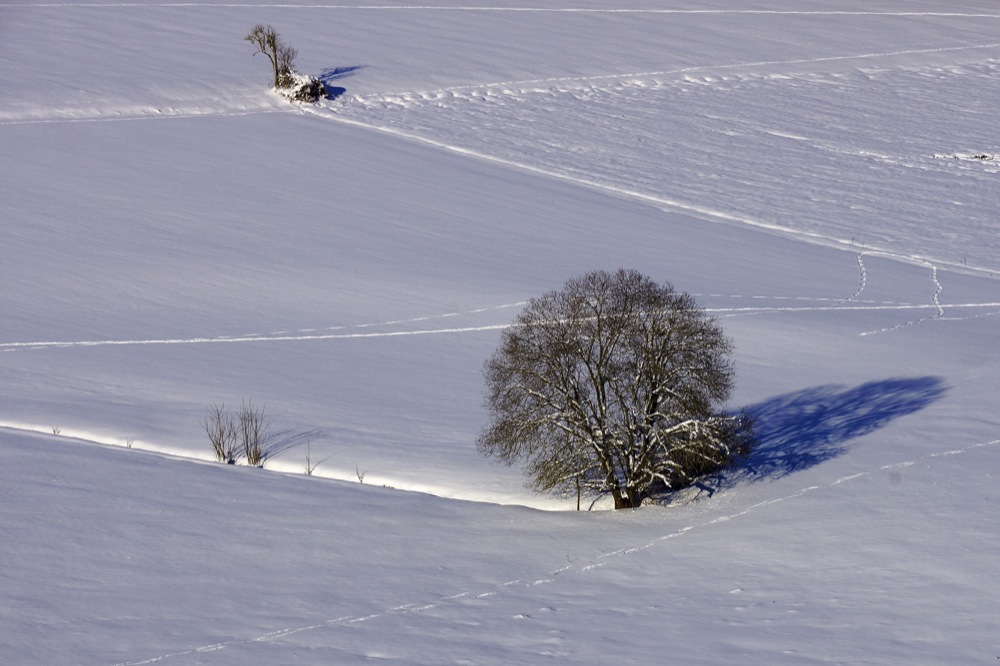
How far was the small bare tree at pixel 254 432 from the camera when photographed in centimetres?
1719

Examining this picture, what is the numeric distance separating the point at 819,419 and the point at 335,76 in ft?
75.3

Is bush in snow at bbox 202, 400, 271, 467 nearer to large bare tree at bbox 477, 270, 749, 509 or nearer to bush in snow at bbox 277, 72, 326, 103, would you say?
large bare tree at bbox 477, 270, 749, 509

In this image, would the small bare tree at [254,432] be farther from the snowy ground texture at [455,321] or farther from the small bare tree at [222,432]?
the snowy ground texture at [455,321]

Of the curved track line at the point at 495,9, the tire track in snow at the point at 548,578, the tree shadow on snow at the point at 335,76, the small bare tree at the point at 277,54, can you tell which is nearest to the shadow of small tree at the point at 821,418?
the tire track in snow at the point at 548,578

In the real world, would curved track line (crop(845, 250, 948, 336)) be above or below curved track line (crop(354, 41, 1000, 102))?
below

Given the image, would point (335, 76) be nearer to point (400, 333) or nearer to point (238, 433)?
point (400, 333)

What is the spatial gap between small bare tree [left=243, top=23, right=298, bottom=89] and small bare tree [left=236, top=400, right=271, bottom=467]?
1941cm

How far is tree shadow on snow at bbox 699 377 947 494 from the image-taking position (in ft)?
56.7

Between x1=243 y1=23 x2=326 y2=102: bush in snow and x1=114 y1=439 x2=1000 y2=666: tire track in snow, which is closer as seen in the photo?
x1=114 y1=439 x2=1000 y2=666: tire track in snow

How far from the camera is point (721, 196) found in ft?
98.7

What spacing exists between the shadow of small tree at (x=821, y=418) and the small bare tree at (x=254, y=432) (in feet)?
22.1

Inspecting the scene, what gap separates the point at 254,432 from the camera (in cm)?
1748

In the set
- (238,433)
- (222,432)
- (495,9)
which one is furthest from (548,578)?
(495,9)

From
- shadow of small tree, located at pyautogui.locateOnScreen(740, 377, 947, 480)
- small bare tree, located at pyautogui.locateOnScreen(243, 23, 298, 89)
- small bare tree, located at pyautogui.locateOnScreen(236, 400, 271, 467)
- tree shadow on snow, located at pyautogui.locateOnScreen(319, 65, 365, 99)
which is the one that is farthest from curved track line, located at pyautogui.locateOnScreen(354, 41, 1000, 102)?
shadow of small tree, located at pyautogui.locateOnScreen(740, 377, 947, 480)
